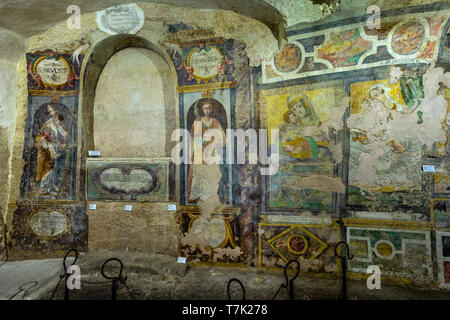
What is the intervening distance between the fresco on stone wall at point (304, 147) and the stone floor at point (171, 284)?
2.95 feet

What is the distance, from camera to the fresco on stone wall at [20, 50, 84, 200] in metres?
3.95

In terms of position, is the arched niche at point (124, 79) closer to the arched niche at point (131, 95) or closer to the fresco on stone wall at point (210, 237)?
the arched niche at point (131, 95)

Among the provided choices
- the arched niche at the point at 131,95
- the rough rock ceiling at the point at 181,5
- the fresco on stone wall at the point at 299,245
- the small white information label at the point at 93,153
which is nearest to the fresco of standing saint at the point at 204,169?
the arched niche at the point at 131,95

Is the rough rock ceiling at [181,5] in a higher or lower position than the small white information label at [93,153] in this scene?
higher

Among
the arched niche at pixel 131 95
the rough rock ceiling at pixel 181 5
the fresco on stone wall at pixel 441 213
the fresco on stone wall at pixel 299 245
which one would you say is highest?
the rough rock ceiling at pixel 181 5

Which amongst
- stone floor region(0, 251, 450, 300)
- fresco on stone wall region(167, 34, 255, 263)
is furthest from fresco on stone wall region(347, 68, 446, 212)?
fresco on stone wall region(167, 34, 255, 263)

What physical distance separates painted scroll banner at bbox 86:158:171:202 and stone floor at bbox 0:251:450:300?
91 centimetres

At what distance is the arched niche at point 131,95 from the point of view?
400 cm

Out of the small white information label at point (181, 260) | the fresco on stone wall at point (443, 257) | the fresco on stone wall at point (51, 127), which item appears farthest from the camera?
the fresco on stone wall at point (51, 127)

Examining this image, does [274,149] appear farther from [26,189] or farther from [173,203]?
[26,189]

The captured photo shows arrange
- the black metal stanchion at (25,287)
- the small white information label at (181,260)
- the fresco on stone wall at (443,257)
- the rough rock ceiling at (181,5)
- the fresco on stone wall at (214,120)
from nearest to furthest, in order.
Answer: the fresco on stone wall at (443,257), the black metal stanchion at (25,287), the rough rock ceiling at (181,5), the fresco on stone wall at (214,120), the small white information label at (181,260)

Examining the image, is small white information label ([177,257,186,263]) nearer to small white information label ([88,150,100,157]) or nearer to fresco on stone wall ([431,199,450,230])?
small white information label ([88,150,100,157])

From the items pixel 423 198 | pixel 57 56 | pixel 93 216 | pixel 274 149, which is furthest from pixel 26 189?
pixel 423 198
